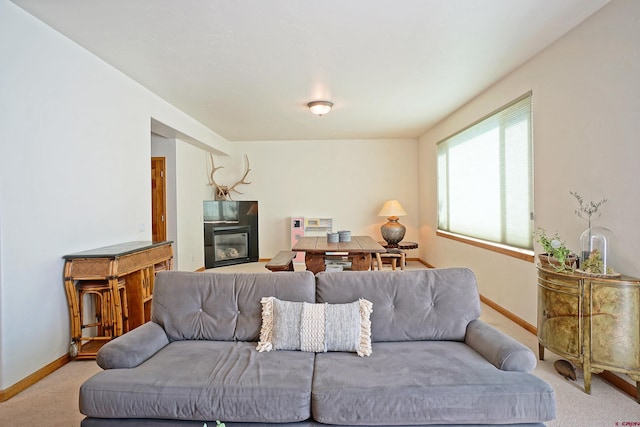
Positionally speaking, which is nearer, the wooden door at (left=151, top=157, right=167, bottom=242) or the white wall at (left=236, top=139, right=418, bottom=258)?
the wooden door at (left=151, top=157, right=167, bottom=242)

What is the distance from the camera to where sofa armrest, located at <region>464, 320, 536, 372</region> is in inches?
65.3

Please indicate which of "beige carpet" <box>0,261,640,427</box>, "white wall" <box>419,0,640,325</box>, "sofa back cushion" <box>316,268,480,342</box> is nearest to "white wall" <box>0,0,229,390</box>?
"beige carpet" <box>0,261,640,427</box>

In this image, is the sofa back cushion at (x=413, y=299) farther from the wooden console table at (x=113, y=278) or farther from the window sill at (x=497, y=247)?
the wooden console table at (x=113, y=278)

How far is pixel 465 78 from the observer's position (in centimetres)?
→ 379

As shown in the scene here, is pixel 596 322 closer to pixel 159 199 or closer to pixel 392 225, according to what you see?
pixel 392 225

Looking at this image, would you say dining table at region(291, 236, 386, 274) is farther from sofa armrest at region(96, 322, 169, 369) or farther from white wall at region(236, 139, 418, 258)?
white wall at region(236, 139, 418, 258)

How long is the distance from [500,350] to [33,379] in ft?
10.3

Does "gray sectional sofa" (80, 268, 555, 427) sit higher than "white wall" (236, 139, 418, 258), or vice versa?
"white wall" (236, 139, 418, 258)

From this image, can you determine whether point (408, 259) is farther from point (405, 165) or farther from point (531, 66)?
point (531, 66)

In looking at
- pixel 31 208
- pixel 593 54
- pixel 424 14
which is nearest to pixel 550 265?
pixel 593 54

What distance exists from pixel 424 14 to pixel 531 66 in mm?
1519

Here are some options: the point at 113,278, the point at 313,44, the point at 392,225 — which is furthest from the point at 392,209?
the point at 113,278

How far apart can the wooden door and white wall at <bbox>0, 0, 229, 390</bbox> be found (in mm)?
2002

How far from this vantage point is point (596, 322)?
7.21 ft
